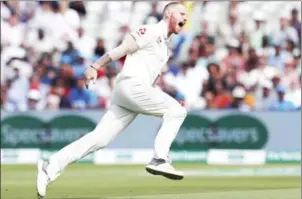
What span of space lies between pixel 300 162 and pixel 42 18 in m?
5.58

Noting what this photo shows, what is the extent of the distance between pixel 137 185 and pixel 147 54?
3.16 meters

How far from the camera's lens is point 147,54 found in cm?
740

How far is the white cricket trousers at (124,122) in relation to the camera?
291 inches

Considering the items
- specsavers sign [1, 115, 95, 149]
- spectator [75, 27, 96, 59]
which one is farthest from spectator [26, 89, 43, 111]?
spectator [75, 27, 96, 59]

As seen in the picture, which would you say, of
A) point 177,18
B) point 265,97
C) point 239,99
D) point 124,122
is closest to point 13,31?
point 239,99

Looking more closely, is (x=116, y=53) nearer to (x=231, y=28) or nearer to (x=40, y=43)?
(x=40, y=43)

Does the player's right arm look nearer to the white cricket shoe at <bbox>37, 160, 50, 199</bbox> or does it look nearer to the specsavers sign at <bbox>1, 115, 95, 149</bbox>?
the white cricket shoe at <bbox>37, 160, 50, 199</bbox>

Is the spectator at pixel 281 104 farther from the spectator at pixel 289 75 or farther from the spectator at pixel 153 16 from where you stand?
the spectator at pixel 153 16

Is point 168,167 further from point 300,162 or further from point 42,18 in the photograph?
point 42,18

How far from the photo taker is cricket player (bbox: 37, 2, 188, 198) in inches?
290

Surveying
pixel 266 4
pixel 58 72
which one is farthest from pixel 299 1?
pixel 58 72

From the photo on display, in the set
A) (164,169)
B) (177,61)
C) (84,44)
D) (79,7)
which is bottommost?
(164,169)

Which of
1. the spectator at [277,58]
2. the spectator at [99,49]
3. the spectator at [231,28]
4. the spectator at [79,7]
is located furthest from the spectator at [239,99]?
the spectator at [79,7]

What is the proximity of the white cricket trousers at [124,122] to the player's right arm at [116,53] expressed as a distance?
0.28 metres
